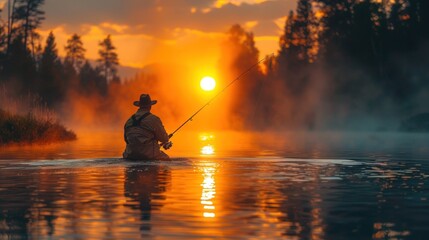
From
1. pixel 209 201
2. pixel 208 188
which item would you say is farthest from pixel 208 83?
pixel 209 201

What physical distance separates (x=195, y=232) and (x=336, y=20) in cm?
8662

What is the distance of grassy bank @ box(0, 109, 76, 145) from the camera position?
39.2 metres

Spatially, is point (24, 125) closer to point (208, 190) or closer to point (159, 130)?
point (159, 130)

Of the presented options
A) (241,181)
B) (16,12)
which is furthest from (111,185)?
(16,12)

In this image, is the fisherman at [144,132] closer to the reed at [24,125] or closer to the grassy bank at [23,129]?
the reed at [24,125]

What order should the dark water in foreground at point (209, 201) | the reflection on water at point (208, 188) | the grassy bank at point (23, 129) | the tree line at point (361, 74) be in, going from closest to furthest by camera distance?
the dark water in foreground at point (209, 201), the reflection on water at point (208, 188), the grassy bank at point (23, 129), the tree line at point (361, 74)

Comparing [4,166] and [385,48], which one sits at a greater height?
[385,48]

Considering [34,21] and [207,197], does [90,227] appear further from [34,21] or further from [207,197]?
[34,21]

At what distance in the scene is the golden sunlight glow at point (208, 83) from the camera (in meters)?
147

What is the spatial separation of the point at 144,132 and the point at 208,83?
435 ft

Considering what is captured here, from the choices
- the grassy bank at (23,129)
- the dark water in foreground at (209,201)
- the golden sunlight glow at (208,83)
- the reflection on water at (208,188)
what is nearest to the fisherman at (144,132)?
the dark water in foreground at (209,201)

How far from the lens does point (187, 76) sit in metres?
177

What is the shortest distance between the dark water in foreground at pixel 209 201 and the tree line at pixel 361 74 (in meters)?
54.7

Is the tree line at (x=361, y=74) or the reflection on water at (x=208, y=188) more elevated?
the tree line at (x=361, y=74)
